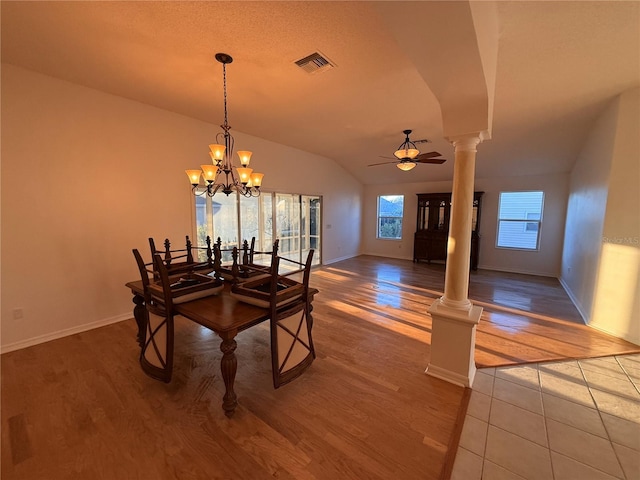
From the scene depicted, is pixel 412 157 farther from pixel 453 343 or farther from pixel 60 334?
pixel 60 334

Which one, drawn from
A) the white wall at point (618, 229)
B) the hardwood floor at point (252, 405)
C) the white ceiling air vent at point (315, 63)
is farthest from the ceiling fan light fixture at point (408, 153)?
the hardwood floor at point (252, 405)

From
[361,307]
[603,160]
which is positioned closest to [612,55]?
[603,160]

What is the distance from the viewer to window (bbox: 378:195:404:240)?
8.24 m

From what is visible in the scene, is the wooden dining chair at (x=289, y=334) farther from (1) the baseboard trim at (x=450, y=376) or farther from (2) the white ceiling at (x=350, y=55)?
(2) the white ceiling at (x=350, y=55)

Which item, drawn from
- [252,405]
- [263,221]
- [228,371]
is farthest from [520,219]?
[228,371]

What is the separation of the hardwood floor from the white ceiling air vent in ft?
9.70

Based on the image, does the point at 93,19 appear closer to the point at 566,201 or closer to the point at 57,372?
the point at 57,372

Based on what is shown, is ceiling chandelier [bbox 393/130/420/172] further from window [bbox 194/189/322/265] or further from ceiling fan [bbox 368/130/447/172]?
window [bbox 194/189/322/265]

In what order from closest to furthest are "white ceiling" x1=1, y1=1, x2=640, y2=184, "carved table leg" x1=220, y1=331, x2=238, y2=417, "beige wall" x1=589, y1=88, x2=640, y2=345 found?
"white ceiling" x1=1, y1=1, x2=640, y2=184, "carved table leg" x1=220, y1=331, x2=238, y2=417, "beige wall" x1=589, y1=88, x2=640, y2=345

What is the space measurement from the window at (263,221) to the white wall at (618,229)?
5.15 m

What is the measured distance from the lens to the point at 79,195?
3.18m

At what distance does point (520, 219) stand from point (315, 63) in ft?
21.2

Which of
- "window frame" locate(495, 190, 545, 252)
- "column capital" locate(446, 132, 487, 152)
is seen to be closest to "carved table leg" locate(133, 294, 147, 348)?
"column capital" locate(446, 132, 487, 152)

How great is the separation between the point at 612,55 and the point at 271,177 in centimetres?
485
